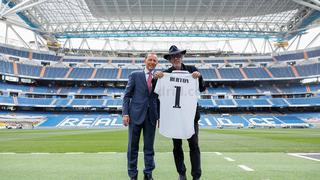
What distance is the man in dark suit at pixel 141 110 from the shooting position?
510cm

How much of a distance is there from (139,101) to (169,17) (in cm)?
5116

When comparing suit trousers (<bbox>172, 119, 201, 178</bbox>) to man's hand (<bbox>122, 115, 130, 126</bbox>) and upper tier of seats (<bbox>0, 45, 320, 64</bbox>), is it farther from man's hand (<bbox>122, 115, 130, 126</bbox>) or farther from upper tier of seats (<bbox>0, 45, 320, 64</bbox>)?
upper tier of seats (<bbox>0, 45, 320, 64</bbox>)

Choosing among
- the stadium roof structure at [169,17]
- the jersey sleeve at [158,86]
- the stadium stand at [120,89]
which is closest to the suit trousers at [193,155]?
the jersey sleeve at [158,86]

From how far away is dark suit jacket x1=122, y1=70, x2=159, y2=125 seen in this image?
5105 mm

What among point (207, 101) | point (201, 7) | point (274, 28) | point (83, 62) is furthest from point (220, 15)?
point (83, 62)

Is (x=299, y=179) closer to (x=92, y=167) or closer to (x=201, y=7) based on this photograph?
(x=92, y=167)

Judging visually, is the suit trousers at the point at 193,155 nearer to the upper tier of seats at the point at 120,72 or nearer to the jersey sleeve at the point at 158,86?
the jersey sleeve at the point at 158,86

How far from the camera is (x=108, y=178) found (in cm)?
511

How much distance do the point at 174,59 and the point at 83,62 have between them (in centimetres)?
7114

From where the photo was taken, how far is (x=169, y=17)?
2154 inches

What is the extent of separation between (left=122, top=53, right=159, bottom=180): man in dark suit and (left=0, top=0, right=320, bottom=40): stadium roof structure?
148ft

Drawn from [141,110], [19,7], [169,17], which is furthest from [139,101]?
[169,17]

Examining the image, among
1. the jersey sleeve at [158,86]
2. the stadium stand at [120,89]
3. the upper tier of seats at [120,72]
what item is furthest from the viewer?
the upper tier of seats at [120,72]

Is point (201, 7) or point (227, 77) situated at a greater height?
point (201, 7)
